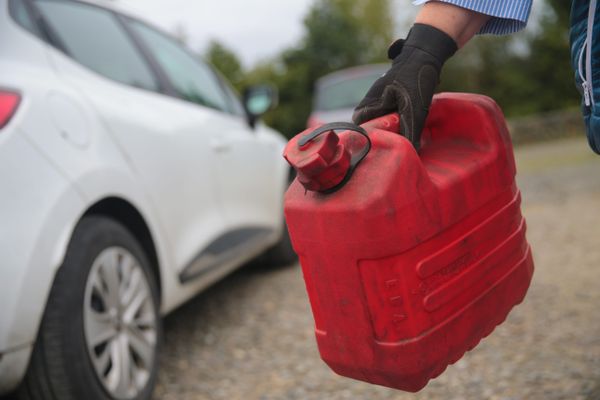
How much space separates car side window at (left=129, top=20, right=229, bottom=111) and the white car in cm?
2

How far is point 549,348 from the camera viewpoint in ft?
8.38

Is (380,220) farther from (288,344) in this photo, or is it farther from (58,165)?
(288,344)

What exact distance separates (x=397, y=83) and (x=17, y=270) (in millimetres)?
1129

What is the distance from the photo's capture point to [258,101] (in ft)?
13.8

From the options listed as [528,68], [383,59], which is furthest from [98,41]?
[383,59]

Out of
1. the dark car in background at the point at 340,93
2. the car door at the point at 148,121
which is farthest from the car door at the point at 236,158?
the dark car in background at the point at 340,93

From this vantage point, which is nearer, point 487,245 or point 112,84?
point 487,245

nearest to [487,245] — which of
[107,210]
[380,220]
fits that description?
[380,220]

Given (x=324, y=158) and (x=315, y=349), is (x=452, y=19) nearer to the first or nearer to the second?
(x=324, y=158)

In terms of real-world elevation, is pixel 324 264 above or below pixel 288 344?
above

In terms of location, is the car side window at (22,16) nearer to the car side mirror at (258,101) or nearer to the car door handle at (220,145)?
the car door handle at (220,145)

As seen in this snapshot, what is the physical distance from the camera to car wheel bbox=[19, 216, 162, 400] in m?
1.87

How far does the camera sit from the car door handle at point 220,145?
319cm

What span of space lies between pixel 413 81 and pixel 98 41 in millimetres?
1824
